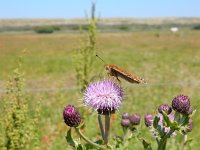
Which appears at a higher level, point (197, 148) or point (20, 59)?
point (20, 59)

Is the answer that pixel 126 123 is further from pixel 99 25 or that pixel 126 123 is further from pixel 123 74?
pixel 99 25

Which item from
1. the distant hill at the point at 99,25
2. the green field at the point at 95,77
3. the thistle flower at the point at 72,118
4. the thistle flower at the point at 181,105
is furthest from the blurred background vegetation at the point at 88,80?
the distant hill at the point at 99,25

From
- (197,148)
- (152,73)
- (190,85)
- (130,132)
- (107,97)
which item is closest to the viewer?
(107,97)

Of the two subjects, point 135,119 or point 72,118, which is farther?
point 135,119

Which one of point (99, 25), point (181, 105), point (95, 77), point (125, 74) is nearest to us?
point (125, 74)

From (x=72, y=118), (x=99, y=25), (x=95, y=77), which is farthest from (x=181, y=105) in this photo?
(x=99, y=25)

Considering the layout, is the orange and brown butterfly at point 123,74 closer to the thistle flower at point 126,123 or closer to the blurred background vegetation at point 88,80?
the blurred background vegetation at point 88,80

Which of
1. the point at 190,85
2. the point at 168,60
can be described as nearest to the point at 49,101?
the point at 190,85
